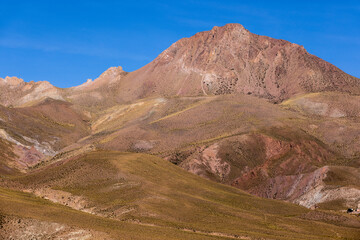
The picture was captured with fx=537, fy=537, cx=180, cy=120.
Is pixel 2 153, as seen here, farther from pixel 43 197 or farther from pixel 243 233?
pixel 243 233

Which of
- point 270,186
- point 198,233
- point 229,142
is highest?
point 229,142

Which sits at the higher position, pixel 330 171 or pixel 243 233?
pixel 330 171

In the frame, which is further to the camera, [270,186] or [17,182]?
[270,186]

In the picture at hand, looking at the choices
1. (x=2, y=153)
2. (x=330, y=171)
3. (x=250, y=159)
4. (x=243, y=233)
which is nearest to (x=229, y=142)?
(x=250, y=159)

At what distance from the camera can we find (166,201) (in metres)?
96.9

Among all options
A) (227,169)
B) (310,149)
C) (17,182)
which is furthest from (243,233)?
(310,149)

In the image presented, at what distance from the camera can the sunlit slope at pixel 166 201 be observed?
278 feet

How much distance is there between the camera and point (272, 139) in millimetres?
184625

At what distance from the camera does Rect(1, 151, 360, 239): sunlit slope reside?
84750 mm

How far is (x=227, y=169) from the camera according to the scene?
16438 centimetres

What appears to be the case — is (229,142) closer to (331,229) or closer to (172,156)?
(172,156)

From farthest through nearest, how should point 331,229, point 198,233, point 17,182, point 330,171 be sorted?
1. point 330,171
2. point 17,182
3. point 331,229
4. point 198,233

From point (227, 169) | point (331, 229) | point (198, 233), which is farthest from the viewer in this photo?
point (227, 169)

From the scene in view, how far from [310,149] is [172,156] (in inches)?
1896
